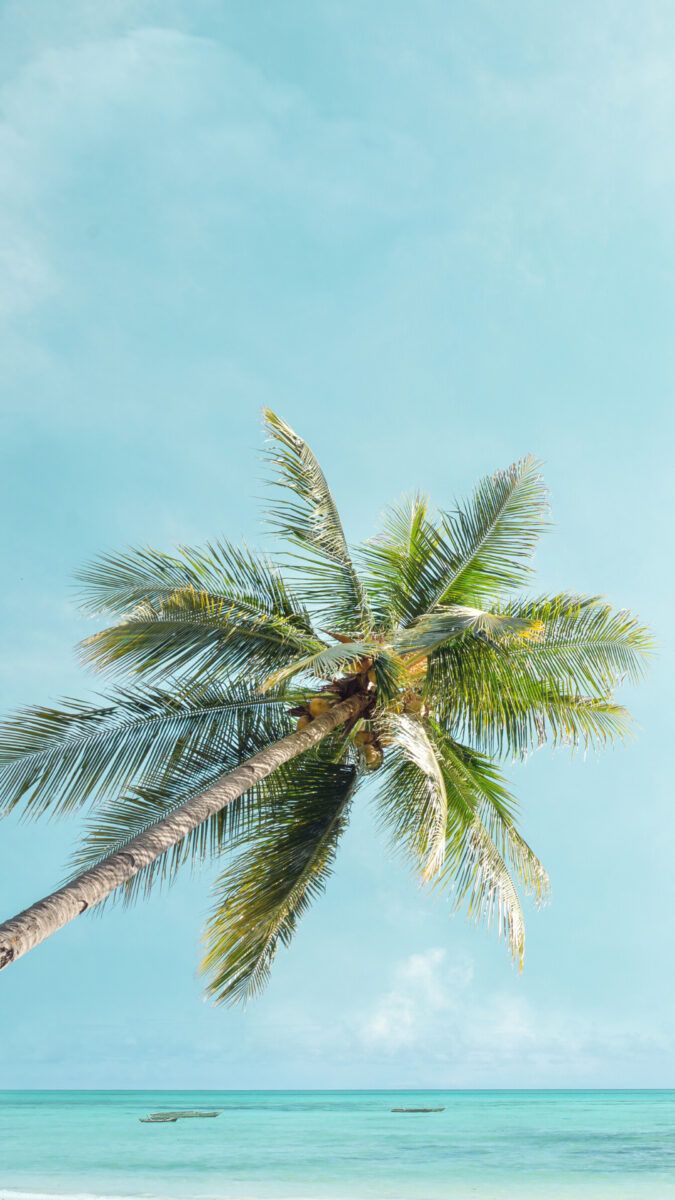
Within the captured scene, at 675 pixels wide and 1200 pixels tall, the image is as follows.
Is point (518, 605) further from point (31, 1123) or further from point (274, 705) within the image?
point (31, 1123)

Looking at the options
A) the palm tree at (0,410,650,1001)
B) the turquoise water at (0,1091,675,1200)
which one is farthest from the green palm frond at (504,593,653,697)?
the turquoise water at (0,1091,675,1200)

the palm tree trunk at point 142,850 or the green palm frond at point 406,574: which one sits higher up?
the green palm frond at point 406,574

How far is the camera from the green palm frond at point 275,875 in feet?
31.5

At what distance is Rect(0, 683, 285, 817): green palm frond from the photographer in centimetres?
884

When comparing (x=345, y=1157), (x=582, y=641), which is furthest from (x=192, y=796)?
(x=345, y=1157)

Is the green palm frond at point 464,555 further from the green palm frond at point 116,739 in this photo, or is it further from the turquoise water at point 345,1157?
the turquoise water at point 345,1157

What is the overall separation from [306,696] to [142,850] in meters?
3.47

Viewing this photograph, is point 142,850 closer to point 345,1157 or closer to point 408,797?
point 408,797

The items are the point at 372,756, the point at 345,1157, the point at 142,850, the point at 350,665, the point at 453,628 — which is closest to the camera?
the point at 142,850

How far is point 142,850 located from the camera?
6.35m

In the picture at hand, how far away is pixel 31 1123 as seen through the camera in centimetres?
4569

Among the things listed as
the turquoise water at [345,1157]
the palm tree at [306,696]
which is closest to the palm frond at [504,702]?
the palm tree at [306,696]

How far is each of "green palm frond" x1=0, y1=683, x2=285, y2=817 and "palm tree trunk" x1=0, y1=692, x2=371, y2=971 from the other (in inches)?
41.4

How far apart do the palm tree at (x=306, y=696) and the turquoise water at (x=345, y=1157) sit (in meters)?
14.1
